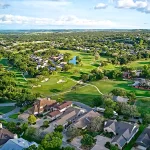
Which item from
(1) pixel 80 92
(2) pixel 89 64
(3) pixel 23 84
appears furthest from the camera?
(2) pixel 89 64

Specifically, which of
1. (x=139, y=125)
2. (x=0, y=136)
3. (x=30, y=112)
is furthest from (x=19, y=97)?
(x=139, y=125)

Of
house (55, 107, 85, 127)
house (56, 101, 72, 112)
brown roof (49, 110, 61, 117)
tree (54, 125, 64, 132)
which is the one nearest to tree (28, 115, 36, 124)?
brown roof (49, 110, 61, 117)

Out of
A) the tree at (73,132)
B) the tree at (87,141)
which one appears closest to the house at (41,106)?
the tree at (73,132)

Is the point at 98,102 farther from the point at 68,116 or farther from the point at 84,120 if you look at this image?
the point at 84,120

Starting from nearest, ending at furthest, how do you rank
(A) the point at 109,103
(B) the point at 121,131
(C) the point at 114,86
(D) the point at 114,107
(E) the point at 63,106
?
(B) the point at 121,131, (D) the point at 114,107, (A) the point at 109,103, (E) the point at 63,106, (C) the point at 114,86

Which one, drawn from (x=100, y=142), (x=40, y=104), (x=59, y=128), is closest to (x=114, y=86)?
(x=40, y=104)

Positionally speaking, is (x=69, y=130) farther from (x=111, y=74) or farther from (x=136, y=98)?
(x=111, y=74)
